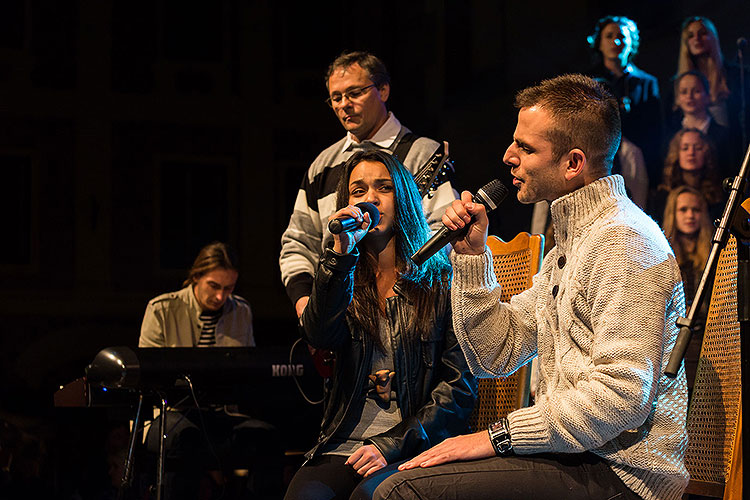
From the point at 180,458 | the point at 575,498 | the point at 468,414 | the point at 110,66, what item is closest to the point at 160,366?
the point at 180,458

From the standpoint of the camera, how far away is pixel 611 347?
1556mm

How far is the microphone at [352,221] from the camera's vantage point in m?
2.12

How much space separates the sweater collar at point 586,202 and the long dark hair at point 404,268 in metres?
0.66

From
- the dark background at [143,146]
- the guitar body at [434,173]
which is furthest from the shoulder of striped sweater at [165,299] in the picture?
the dark background at [143,146]

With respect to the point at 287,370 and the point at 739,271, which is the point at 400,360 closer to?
the point at 739,271

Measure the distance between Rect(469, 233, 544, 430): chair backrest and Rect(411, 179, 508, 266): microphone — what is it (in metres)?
0.53

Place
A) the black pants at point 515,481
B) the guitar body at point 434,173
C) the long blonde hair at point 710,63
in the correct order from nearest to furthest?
the black pants at point 515,481 < the guitar body at point 434,173 < the long blonde hair at point 710,63

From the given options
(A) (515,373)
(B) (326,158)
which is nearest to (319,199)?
(B) (326,158)

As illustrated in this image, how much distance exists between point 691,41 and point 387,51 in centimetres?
600

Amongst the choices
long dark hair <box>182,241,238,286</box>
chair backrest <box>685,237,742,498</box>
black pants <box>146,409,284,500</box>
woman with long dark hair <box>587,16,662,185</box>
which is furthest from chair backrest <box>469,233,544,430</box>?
long dark hair <box>182,241,238,286</box>

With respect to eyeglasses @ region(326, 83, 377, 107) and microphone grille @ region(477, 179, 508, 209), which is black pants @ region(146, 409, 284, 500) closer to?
eyeglasses @ region(326, 83, 377, 107)

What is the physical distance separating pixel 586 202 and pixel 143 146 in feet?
29.6

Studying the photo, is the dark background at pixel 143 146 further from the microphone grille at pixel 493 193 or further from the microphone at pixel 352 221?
the microphone grille at pixel 493 193

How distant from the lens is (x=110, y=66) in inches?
397
